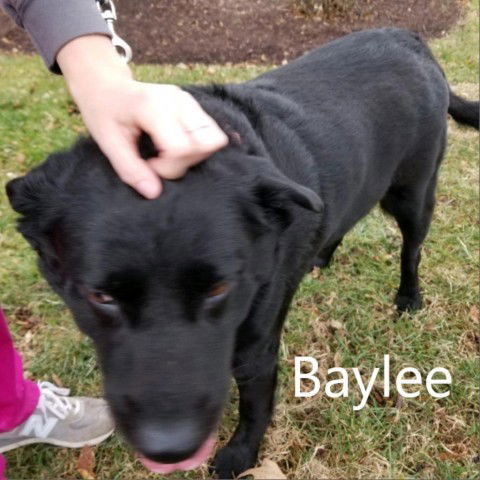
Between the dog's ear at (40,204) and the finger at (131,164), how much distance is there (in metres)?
0.27

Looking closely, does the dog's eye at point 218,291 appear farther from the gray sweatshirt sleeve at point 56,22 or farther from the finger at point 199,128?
the gray sweatshirt sleeve at point 56,22

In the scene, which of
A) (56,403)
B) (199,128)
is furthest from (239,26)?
(199,128)

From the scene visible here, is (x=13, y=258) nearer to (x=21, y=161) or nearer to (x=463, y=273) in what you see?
(x=21, y=161)

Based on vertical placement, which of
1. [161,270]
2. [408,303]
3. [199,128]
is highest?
[199,128]

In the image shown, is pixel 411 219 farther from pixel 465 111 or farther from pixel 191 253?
pixel 191 253

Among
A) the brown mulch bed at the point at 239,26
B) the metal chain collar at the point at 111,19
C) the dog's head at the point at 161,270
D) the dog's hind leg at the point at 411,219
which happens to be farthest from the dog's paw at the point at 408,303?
the brown mulch bed at the point at 239,26

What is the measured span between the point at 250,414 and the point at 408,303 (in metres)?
1.18

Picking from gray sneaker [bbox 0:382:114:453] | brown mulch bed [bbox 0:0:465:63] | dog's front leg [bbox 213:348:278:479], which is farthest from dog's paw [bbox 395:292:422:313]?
brown mulch bed [bbox 0:0:465:63]

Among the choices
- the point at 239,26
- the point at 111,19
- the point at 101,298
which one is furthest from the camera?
the point at 239,26

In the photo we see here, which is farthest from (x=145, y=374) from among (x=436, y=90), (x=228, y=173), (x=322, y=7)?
(x=322, y=7)

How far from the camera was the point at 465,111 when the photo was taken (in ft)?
9.53

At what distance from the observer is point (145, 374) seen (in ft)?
4.29

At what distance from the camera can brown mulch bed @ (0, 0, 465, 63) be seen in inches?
251

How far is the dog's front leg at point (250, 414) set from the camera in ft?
6.66
